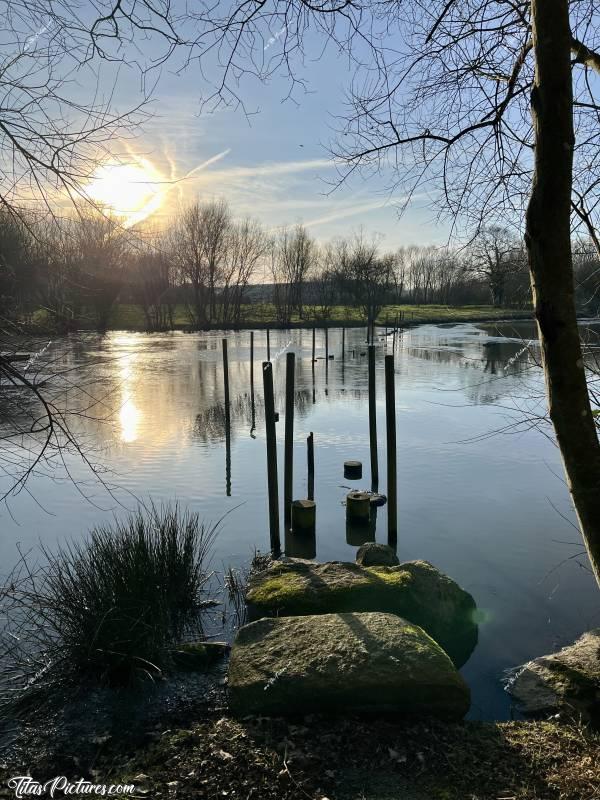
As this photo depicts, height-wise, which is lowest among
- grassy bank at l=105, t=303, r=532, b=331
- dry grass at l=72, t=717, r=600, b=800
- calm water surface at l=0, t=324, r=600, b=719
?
calm water surface at l=0, t=324, r=600, b=719

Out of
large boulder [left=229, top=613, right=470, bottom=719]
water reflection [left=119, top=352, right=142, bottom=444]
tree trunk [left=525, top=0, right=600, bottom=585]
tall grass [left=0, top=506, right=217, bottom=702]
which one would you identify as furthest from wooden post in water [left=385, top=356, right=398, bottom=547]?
water reflection [left=119, top=352, right=142, bottom=444]

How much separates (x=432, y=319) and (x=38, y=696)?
6498 centimetres

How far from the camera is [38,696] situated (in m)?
4.38

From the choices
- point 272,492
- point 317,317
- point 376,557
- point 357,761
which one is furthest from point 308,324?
point 357,761

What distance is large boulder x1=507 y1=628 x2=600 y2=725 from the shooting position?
4.42 meters

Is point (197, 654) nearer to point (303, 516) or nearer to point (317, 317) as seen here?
point (303, 516)

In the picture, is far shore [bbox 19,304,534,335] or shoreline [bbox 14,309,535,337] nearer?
shoreline [bbox 14,309,535,337]

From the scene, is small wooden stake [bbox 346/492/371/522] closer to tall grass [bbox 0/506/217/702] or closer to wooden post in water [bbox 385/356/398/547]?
wooden post in water [bbox 385/356/398/547]

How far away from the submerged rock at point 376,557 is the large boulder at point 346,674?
2412 millimetres

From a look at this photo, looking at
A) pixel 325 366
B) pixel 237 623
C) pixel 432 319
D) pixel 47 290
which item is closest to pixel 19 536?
pixel 237 623

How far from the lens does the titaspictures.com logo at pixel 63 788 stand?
10.0 feet

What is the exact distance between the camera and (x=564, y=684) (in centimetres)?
463

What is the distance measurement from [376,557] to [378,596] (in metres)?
1.38

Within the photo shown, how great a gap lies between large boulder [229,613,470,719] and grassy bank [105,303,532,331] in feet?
171
